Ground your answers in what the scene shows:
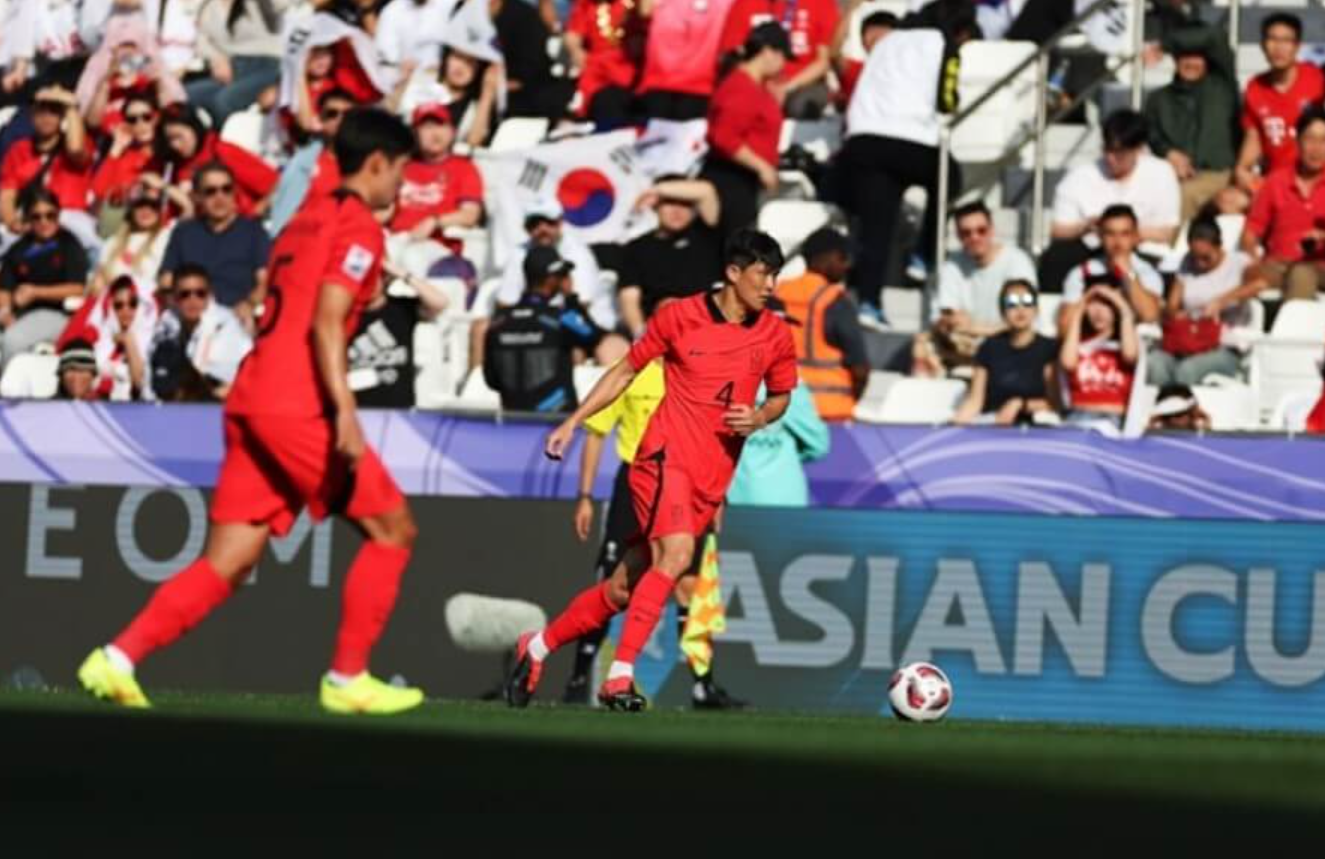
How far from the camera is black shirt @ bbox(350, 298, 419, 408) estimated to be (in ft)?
65.9

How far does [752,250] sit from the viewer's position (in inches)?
575

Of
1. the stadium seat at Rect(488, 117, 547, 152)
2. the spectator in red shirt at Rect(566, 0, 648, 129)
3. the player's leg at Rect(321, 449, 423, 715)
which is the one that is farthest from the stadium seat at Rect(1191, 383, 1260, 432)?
the player's leg at Rect(321, 449, 423, 715)

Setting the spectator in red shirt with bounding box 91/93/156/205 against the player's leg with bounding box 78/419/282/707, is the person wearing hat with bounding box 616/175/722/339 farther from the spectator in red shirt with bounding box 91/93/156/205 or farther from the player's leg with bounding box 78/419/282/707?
the player's leg with bounding box 78/419/282/707

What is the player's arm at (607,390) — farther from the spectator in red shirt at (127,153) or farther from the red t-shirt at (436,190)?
the spectator in red shirt at (127,153)

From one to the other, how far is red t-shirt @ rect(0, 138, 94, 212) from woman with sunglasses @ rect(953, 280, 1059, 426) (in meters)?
7.47

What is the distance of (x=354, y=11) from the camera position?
24.3 m

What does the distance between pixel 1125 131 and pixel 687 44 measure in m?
3.12

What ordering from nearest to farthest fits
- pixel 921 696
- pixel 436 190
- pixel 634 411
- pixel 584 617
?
pixel 584 617 → pixel 921 696 → pixel 634 411 → pixel 436 190

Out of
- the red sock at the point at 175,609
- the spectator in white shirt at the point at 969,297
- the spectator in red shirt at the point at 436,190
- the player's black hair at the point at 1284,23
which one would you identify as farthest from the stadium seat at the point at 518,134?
the red sock at the point at 175,609

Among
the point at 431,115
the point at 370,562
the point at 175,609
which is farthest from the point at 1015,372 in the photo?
the point at 175,609

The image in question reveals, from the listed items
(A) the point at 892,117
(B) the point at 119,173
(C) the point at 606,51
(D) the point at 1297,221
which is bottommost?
(B) the point at 119,173

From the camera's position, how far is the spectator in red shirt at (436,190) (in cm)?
2248

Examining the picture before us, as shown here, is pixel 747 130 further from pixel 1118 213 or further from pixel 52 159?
pixel 52 159

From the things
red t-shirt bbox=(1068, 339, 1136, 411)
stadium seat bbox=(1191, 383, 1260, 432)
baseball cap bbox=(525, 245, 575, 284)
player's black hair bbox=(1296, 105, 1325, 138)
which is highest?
player's black hair bbox=(1296, 105, 1325, 138)
